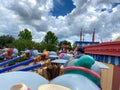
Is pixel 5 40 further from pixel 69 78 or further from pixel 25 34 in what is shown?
pixel 69 78

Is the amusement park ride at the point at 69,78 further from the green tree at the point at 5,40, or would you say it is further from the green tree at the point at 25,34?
the green tree at the point at 5,40

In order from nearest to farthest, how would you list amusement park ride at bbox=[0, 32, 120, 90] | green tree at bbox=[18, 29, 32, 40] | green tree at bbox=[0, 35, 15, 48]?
amusement park ride at bbox=[0, 32, 120, 90], green tree at bbox=[18, 29, 32, 40], green tree at bbox=[0, 35, 15, 48]

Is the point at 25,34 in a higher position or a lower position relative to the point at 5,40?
higher

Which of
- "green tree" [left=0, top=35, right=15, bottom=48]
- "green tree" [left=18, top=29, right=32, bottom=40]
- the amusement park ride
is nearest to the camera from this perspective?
the amusement park ride

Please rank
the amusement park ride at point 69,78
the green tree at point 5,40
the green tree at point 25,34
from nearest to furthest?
the amusement park ride at point 69,78, the green tree at point 25,34, the green tree at point 5,40

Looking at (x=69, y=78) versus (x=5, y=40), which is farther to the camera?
(x=5, y=40)

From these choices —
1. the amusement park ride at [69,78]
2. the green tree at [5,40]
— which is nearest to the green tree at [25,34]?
the green tree at [5,40]

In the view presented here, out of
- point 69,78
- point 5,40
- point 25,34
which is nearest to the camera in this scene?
point 69,78

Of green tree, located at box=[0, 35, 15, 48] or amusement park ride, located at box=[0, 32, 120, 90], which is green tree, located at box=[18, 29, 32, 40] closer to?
green tree, located at box=[0, 35, 15, 48]

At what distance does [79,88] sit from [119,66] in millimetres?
1349

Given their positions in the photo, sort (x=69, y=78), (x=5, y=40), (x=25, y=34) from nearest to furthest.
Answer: (x=69, y=78) → (x=25, y=34) → (x=5, y=40)

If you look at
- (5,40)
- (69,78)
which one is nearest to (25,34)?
(5,40)

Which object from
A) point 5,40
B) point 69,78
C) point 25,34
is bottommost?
point 69,78

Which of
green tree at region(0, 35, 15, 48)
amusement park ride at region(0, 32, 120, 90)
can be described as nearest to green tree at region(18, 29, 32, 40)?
green tree at region(0, 35, 15, 48)
